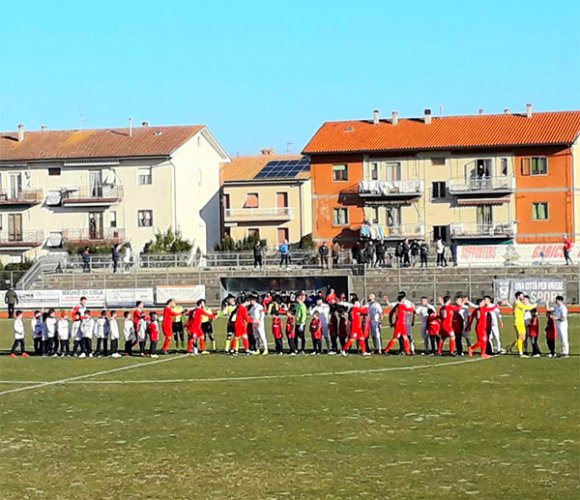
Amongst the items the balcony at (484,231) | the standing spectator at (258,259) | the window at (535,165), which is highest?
the window at (535,165)

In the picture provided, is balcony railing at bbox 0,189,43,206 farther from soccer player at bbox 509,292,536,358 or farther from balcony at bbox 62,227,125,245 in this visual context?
soccer player at bbox 509,292,536,358

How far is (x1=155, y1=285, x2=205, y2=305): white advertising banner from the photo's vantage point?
5722 centimetres

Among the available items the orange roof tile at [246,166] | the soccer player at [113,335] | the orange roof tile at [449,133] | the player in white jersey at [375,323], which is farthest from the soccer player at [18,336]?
the orange roof tile at [246,166]

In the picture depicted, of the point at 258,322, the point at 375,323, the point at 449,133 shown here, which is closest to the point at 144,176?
the point at 449,133

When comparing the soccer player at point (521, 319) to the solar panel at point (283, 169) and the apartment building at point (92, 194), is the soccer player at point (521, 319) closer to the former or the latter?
the apartment building at point (92, 194)

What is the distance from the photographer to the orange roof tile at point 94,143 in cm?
7781

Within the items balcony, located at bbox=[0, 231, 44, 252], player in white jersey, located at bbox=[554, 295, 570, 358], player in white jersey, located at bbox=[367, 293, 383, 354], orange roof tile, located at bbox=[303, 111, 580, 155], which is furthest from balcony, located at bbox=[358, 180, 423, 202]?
player in white jersey, located at bbox=[554, 295, 570, 358]

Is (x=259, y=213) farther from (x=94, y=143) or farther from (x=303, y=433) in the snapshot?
(x=303, y=433)

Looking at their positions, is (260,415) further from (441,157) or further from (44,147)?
(44,147)

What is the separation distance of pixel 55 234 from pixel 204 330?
4348 centimetres

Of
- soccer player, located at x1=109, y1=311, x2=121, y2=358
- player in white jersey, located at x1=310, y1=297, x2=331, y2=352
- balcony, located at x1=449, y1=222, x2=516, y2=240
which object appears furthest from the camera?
balcony, located at x1=449, y1=222, x2=516, y2=240

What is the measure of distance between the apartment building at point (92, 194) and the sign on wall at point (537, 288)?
97.6 ft

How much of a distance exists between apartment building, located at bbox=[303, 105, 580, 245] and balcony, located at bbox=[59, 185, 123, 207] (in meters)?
12.8

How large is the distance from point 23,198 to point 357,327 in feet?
161
